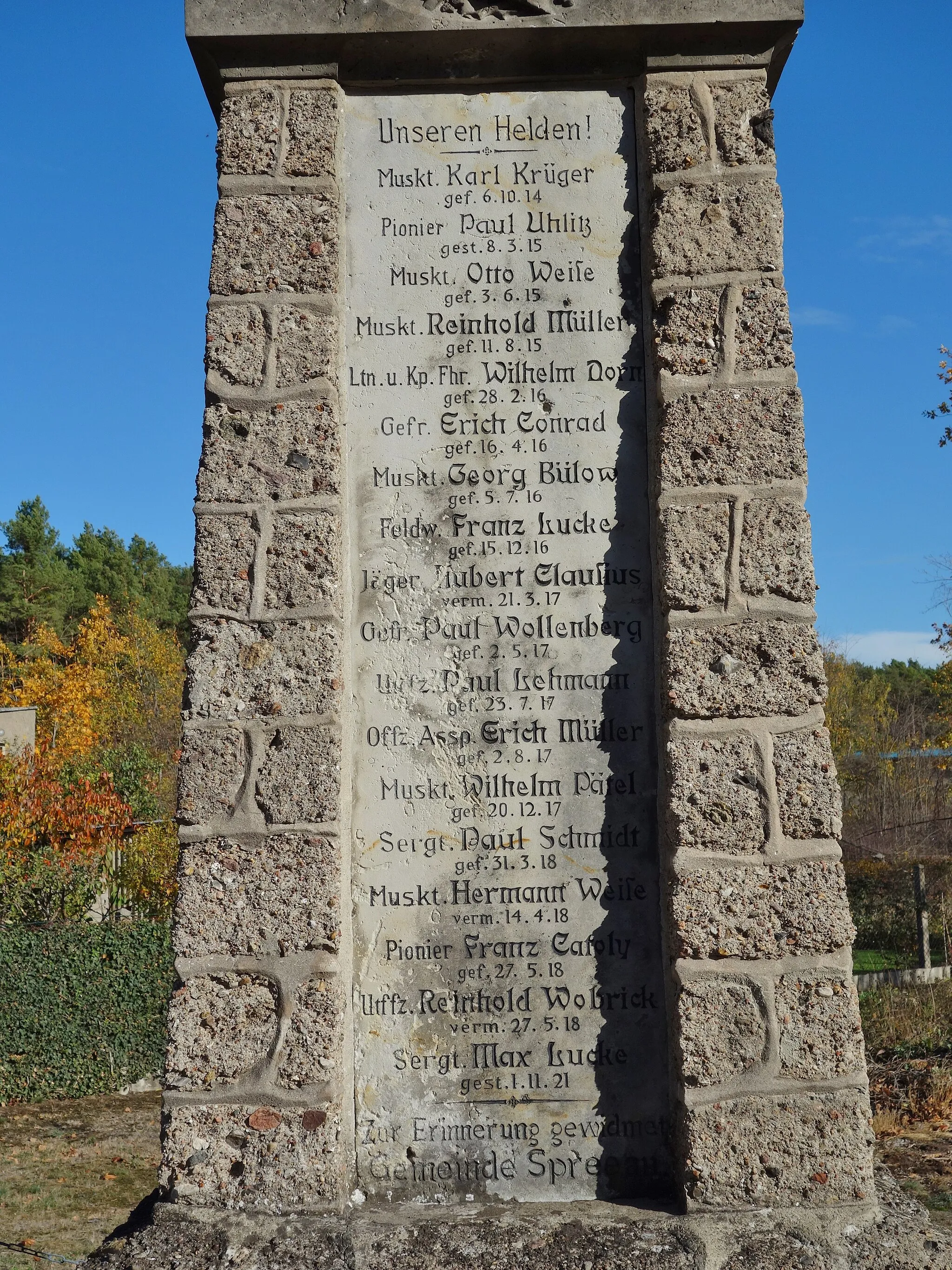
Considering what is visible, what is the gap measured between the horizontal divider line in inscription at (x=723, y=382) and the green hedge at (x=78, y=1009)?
11.3 m

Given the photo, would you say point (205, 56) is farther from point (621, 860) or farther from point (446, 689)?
point (621, 860)

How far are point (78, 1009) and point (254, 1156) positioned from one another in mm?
11230

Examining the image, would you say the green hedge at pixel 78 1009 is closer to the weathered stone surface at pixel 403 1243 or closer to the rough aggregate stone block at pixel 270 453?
the weathered stone surface at pixel 403 1243

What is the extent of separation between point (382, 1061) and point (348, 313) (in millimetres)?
1964

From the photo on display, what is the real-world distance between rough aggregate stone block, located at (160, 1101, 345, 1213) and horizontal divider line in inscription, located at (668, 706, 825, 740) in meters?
1.22

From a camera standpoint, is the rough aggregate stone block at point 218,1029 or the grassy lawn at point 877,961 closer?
the rough aggregate stone block at point 218,1029

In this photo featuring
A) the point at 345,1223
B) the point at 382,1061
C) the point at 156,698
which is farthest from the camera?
the point at 156,698

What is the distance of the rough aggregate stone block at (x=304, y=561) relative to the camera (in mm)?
2627

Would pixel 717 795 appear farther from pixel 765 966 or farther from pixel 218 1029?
pixel 218 1029

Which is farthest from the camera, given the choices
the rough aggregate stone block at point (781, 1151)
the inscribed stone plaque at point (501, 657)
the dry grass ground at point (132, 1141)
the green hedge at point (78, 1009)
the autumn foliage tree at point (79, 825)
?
the autumn foliage tree at point (79, 825)

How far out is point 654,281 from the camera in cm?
277

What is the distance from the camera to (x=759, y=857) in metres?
2.52

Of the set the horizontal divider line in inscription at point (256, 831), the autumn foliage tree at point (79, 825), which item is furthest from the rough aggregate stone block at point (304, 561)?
the autumn foliage tree at point (79, 825)

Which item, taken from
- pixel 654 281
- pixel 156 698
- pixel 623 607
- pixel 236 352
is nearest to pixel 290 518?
pixel 236 352
